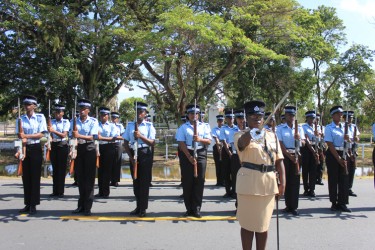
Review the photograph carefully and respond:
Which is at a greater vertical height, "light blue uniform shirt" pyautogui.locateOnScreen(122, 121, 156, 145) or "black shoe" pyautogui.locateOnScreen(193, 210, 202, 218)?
"light blue uniform shirt" pyautogui.locateOnScreen(122, 121, 156, 145)

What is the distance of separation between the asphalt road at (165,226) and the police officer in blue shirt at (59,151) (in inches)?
11.6

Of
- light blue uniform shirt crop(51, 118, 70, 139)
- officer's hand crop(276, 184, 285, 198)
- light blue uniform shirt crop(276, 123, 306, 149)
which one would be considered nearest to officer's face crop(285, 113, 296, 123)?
light blue uniform shirt crop(276, 123, 306, 149)

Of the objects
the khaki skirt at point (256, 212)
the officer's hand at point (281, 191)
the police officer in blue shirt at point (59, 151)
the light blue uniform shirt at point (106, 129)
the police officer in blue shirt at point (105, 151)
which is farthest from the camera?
the light blue uniform shirt at point (106, 129)

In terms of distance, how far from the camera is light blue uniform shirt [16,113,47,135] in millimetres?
6707

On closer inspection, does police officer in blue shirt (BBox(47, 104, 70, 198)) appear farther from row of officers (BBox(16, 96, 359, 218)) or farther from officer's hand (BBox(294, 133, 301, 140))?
officer's hand (BBox(294, 133, 301, 140))

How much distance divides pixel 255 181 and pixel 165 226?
2.54 m

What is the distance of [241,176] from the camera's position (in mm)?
4219

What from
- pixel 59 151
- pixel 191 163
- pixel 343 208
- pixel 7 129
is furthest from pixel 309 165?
pixel 7 129

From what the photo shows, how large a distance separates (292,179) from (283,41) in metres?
15.5

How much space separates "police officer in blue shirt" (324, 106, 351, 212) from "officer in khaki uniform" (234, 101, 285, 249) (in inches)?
136

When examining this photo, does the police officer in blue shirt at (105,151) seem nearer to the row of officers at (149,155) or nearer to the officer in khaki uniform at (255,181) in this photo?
the row of officers at (149,155)

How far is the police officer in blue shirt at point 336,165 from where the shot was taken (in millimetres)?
7199

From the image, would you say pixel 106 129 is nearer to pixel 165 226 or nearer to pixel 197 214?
pixel 197 214

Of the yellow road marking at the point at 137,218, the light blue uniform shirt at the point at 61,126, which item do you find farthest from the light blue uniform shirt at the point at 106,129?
the yellow road marking at the point at 137,218
